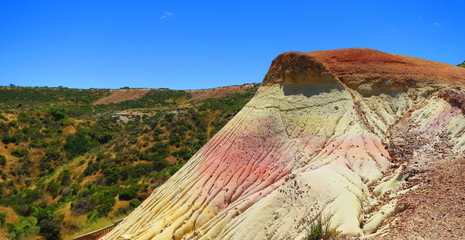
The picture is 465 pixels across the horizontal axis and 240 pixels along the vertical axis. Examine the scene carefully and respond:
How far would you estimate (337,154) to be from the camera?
1120 cm

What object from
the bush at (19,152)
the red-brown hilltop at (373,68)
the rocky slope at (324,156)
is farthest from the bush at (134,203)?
the bush at (19,152)

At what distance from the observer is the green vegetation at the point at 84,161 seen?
22.5m

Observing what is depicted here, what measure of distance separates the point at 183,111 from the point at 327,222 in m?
38.9

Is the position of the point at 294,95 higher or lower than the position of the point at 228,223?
higher

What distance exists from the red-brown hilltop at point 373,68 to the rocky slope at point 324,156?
5 cm

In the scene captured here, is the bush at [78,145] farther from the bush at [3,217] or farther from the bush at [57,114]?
the bush at [3,217]

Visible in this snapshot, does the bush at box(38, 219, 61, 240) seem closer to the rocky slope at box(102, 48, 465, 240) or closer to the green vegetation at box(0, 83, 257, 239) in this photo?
the green vegetation at box(0, 83, 257, 239)

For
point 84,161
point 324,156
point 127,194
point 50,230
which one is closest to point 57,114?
point 84,161

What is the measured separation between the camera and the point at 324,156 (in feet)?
37.5

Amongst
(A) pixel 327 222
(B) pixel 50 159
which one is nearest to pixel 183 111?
(B) pixel 50 159

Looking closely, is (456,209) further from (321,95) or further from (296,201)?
(321,95)

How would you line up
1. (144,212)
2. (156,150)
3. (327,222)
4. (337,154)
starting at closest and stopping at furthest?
(327,222) < (337,154) < (144,212) < (156,150)

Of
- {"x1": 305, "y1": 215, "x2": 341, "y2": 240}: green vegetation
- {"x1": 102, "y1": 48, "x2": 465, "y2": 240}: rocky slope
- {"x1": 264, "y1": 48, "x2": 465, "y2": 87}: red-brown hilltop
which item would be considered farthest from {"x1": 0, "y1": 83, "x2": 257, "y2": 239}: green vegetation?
{"x1": 305, "y1": 215, "x2": 341, "y2": 240}: green vegetation

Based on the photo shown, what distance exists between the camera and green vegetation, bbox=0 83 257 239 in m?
22.5
